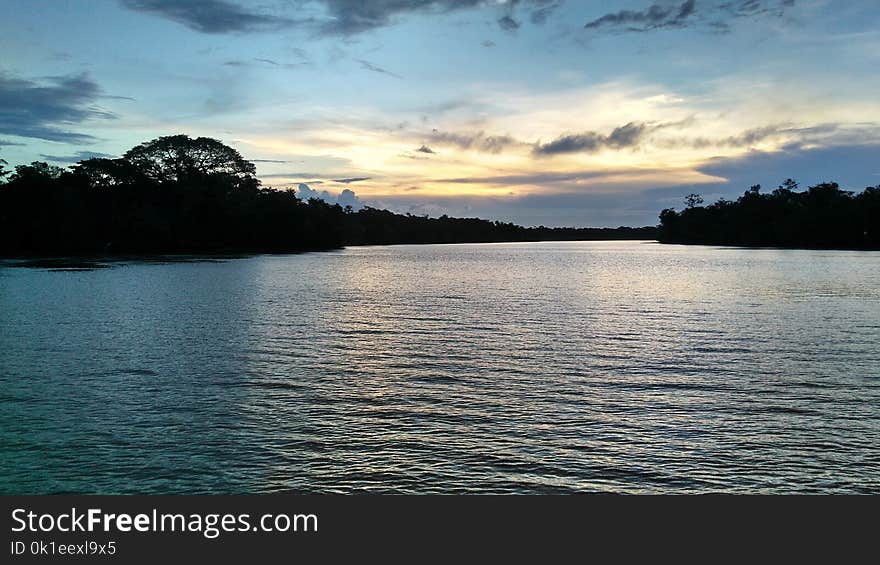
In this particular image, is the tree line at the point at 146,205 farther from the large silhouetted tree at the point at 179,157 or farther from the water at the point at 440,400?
the water at the point at 440,400

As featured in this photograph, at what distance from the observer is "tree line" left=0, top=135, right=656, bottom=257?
405 feet

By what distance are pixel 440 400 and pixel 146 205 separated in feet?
438

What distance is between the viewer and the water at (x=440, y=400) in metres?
13.1

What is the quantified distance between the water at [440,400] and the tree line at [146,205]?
9476 cm

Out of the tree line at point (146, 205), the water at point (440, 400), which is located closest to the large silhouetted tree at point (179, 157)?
the tree line at point (146, 205)

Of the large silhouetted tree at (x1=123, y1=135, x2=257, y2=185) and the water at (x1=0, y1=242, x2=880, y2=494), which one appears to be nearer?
the water at (x1=0, y1=242, x2=880, y2=494)

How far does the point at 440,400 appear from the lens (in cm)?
1894

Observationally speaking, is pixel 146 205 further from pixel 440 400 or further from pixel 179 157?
pixel 440 400

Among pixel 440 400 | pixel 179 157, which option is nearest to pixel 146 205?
pixel 179 157

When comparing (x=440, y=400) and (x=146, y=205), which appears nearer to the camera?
(x=440, y=400)

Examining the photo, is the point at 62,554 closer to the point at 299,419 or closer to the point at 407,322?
the point at 299,419

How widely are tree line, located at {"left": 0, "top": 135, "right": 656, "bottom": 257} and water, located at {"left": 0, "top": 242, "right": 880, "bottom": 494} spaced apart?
94759mm

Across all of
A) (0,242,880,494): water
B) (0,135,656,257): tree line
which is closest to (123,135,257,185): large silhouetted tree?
(0,135,656,257): tree line

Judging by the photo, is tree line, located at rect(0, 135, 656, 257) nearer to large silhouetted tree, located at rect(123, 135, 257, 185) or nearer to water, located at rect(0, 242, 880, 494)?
large silhouetted tree, located at rect(123, 135, 257, 185)
